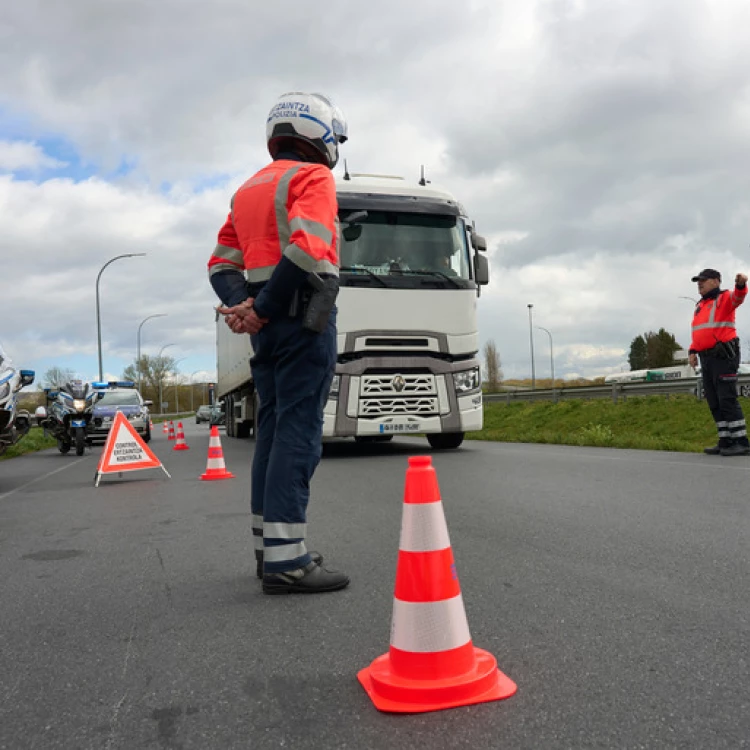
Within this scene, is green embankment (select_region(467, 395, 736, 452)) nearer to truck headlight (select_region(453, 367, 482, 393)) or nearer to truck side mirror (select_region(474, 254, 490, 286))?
truck headlight (select_region(453, 367, 482, 393))

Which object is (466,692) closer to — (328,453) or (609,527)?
(609,527)

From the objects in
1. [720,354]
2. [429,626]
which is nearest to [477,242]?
[720,354]

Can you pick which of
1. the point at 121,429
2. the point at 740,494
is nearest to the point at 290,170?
the point at 740,494

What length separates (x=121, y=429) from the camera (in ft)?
33.1

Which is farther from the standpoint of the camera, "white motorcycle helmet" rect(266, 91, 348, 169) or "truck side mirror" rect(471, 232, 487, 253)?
"truck side mirror" rect(471, 232, 487, 253)

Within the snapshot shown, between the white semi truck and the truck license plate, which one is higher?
the white semi truck

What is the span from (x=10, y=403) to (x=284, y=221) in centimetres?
692

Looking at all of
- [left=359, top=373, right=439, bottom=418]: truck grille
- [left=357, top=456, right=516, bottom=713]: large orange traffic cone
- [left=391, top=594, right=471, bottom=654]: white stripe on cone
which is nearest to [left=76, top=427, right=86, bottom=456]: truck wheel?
[left=359, top=373, right=439, bottom=418]: truck grille

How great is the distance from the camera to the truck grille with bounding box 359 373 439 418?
1071 centimetres

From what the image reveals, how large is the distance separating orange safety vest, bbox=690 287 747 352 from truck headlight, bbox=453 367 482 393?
9.55ft

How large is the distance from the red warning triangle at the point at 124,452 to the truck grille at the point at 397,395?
2801 mm

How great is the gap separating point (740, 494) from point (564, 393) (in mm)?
19448

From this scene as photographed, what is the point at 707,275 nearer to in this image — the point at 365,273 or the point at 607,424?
the point at 365,273

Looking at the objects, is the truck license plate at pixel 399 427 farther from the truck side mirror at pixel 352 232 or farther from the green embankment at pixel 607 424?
the green embankment at pixel 607 424
